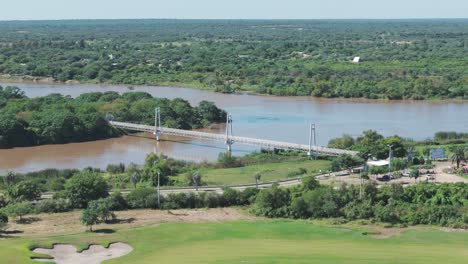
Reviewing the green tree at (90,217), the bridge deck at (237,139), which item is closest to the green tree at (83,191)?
the green tree at (90,217)

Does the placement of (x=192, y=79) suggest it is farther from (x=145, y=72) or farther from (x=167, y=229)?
(x=167, y=229)

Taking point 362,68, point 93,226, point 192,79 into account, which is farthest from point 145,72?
point 93,226

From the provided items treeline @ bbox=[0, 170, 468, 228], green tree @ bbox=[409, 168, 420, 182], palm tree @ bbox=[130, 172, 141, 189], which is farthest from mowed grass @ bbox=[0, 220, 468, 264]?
green tree @ bbox=[409, 168, 420, 182]

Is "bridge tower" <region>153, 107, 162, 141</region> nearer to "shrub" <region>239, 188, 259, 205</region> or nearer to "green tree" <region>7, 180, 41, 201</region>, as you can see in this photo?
"green tree" <region>7, 180, 41, 201</region>

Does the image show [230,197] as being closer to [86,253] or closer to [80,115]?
[86,253]

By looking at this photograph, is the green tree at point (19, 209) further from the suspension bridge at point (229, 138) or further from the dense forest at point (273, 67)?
the dense forest at point (273, 67)

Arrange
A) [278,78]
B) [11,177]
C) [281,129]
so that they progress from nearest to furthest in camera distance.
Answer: [11,177] → [281,129] → [278,78]
